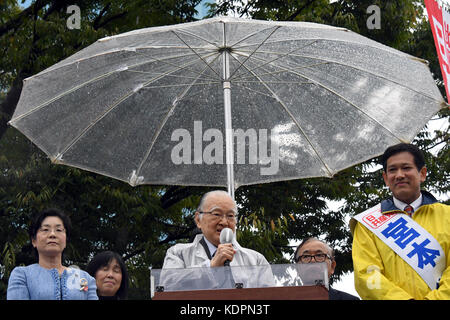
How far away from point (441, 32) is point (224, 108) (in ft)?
6.42

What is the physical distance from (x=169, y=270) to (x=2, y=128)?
8.55 meters

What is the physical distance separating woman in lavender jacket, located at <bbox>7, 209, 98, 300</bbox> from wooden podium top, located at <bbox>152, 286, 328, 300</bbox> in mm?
1353

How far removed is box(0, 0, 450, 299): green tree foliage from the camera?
10.4 metres

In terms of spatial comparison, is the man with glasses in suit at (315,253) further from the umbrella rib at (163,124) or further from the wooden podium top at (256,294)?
the wooden podium top at (256,294)

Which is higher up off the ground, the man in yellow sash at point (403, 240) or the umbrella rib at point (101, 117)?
the umbrella rib at point (101, 117)

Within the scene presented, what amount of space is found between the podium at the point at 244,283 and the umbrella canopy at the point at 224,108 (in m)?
2.26

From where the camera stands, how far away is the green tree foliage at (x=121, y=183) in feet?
34.2

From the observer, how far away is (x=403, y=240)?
4504mm

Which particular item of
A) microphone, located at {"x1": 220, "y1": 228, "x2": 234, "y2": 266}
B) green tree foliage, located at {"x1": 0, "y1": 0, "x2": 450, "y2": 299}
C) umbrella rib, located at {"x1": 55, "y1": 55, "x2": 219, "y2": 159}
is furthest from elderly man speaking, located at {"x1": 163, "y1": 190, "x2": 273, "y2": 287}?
green tree foliage, located at {"x1": 0, "y1": 0, "x2": 450, "y2": 299}

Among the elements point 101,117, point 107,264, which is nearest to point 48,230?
point 107,264

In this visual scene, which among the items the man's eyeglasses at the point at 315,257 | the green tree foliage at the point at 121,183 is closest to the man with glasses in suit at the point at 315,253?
the man's eyeglasses at the point at 315,257

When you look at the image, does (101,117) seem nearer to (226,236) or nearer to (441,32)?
(226,236)

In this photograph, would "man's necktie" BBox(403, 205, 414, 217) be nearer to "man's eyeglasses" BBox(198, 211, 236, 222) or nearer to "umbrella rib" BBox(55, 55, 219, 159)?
"man's eyeglasses" BBox(198, 211, 236, 222)
